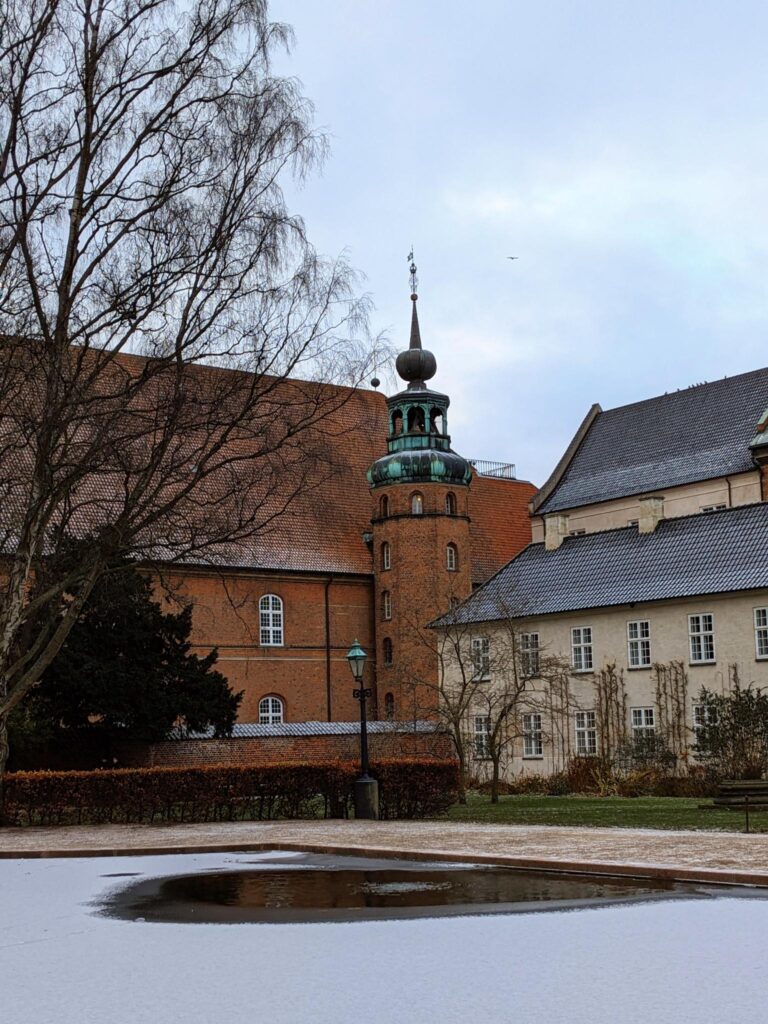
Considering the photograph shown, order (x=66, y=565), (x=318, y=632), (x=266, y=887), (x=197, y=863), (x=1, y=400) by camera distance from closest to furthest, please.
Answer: (x=266, y=887), (x=197, y=863), (x=1, y=400), (x=66, y=565), (x=318, y=632)

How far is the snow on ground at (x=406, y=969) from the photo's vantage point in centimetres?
745

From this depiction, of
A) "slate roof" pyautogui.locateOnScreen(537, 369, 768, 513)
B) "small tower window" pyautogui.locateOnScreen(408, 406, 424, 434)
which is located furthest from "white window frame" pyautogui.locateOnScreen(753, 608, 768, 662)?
"small tower window" pyautogui.locateOnScreen(408, 406, 424, 434)

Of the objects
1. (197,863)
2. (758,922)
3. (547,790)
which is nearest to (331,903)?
(758,922)

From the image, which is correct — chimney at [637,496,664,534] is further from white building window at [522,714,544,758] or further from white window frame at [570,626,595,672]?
white building window at [522,714,544,758]

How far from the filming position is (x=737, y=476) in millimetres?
46938

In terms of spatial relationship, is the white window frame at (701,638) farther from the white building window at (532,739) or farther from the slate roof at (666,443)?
the slate roof at (666,443)

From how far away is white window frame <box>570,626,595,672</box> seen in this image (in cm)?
3831

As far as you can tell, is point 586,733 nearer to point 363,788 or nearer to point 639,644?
point 639,644

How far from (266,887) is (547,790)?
21.8 meters

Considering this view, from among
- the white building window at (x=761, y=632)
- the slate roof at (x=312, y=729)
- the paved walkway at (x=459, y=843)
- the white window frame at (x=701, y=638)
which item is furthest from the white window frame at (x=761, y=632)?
the paved walkway at (x=459, y=843)

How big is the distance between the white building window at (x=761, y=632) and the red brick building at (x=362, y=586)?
1643 cm

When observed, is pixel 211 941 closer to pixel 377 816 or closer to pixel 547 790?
pixel 377 816

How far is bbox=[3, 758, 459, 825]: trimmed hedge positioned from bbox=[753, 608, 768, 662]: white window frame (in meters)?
11.4

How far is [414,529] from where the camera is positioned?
165 ft
